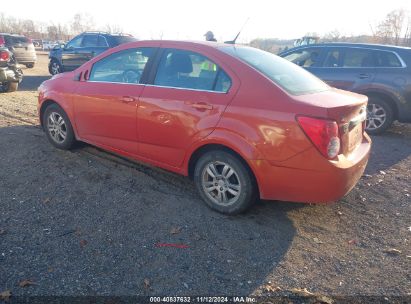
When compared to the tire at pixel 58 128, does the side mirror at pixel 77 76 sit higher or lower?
higher

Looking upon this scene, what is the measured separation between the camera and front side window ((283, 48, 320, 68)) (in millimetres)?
7489

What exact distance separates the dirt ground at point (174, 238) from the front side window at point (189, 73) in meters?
1.28

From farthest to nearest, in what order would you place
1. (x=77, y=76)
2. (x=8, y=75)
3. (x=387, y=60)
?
(x=8, y=75) < (x=387, y=60) < (x=77, y=76)

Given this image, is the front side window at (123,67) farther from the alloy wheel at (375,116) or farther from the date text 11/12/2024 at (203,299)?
the alloy wheel at (375,116)

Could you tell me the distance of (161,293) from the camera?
2492mm

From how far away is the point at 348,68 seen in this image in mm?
7074

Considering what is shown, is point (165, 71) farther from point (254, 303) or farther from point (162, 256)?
point (254, 303)

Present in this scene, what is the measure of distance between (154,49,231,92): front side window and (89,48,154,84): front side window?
11.7 inches

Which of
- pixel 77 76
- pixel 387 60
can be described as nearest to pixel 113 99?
pixel 77 76

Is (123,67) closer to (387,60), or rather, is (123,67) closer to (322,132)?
(322,132)

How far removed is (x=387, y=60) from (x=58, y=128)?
248 inches

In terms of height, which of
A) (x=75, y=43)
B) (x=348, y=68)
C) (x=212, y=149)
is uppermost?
(x=75, y=43)

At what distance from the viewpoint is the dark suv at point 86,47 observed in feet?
40.7

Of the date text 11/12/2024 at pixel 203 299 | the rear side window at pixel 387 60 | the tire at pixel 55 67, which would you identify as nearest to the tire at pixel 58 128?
→ the date text 11/12/2024 at pixel 203 299
